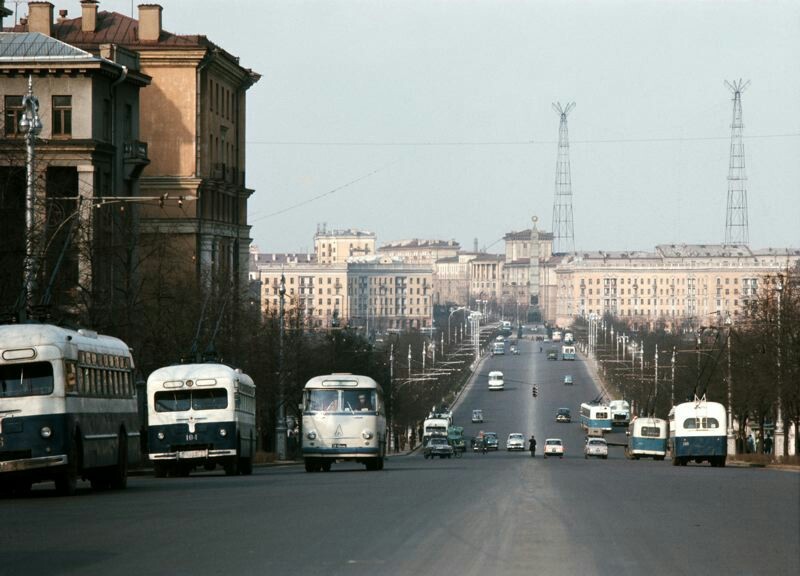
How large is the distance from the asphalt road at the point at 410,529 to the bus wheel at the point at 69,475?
279mm

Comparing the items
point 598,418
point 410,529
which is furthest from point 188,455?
point 598,418

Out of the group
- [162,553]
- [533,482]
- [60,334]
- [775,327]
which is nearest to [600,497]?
[533,482]

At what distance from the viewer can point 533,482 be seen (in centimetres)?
3388

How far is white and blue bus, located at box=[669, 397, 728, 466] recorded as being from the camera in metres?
64.2

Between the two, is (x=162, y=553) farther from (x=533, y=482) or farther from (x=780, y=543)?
(x=533, y=482)

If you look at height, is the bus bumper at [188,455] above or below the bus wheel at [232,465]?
above

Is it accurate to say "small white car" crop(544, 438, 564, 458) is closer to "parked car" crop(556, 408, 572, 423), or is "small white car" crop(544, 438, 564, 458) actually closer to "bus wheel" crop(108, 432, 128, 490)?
"parked car" crop(556, 408, 572, 423)

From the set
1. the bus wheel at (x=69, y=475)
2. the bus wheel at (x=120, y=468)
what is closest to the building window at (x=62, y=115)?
the bus wheel at (x=120, y=468)

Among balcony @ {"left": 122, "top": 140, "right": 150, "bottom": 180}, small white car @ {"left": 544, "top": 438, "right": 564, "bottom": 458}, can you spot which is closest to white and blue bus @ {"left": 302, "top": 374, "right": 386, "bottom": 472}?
balcony @ {"left": 122, "top": 140, "right": 150, "bottom": 180}

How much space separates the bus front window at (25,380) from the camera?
27359 mm

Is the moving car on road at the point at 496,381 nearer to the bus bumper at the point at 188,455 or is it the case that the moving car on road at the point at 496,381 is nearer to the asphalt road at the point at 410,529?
the bus bumper at the point at 188,455

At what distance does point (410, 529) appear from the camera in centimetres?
2022

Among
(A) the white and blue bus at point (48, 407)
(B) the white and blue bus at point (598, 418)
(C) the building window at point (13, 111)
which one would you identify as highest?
(C) the building window at point (13, 111)

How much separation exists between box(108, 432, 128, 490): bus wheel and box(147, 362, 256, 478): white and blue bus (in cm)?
794
